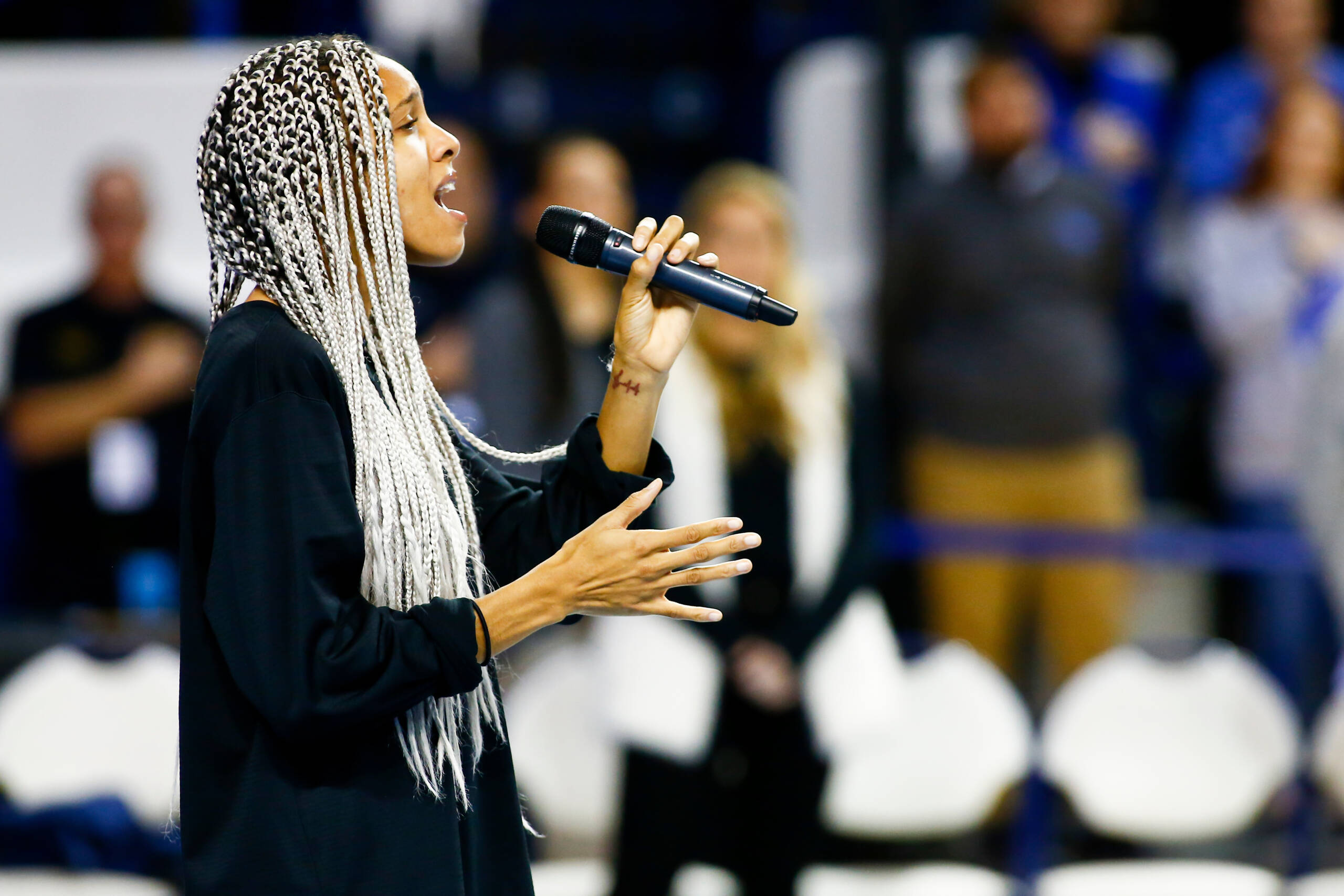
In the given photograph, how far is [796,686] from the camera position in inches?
133

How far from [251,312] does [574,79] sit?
14.7 feet

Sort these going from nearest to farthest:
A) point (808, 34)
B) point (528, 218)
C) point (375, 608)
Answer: point (375, 608) → point (528, 218) → point (808, 34)

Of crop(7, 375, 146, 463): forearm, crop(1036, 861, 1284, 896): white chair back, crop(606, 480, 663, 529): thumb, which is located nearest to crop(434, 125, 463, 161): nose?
crop(606, 480, 663, 529): thumb

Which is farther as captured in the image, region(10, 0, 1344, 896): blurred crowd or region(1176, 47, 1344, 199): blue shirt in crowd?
region(1176, 47, 1344, 199): blue shirt in crowd

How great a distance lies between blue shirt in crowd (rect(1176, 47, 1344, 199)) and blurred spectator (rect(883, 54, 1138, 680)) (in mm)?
477

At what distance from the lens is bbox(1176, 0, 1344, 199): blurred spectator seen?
4.90 m

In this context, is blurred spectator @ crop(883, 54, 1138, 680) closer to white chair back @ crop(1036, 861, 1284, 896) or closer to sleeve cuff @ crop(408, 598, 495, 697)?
white chair back @ crop(1036, 861, 1284, 896)

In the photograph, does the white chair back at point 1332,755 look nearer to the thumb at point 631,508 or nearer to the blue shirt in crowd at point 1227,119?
the blue shirt in crowd at point 1227,119

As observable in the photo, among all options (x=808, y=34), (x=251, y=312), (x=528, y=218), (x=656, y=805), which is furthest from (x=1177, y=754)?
(x=808, y=34)

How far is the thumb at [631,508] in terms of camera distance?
1563 mm

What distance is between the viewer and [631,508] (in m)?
1.58

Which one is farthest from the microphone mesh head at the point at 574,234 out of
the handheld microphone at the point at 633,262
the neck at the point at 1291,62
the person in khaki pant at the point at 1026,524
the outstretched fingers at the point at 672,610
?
the neck at the point at 1291,62

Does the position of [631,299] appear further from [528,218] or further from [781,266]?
[528,218]

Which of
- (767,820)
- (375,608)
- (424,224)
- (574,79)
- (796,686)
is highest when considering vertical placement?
(574,79)
